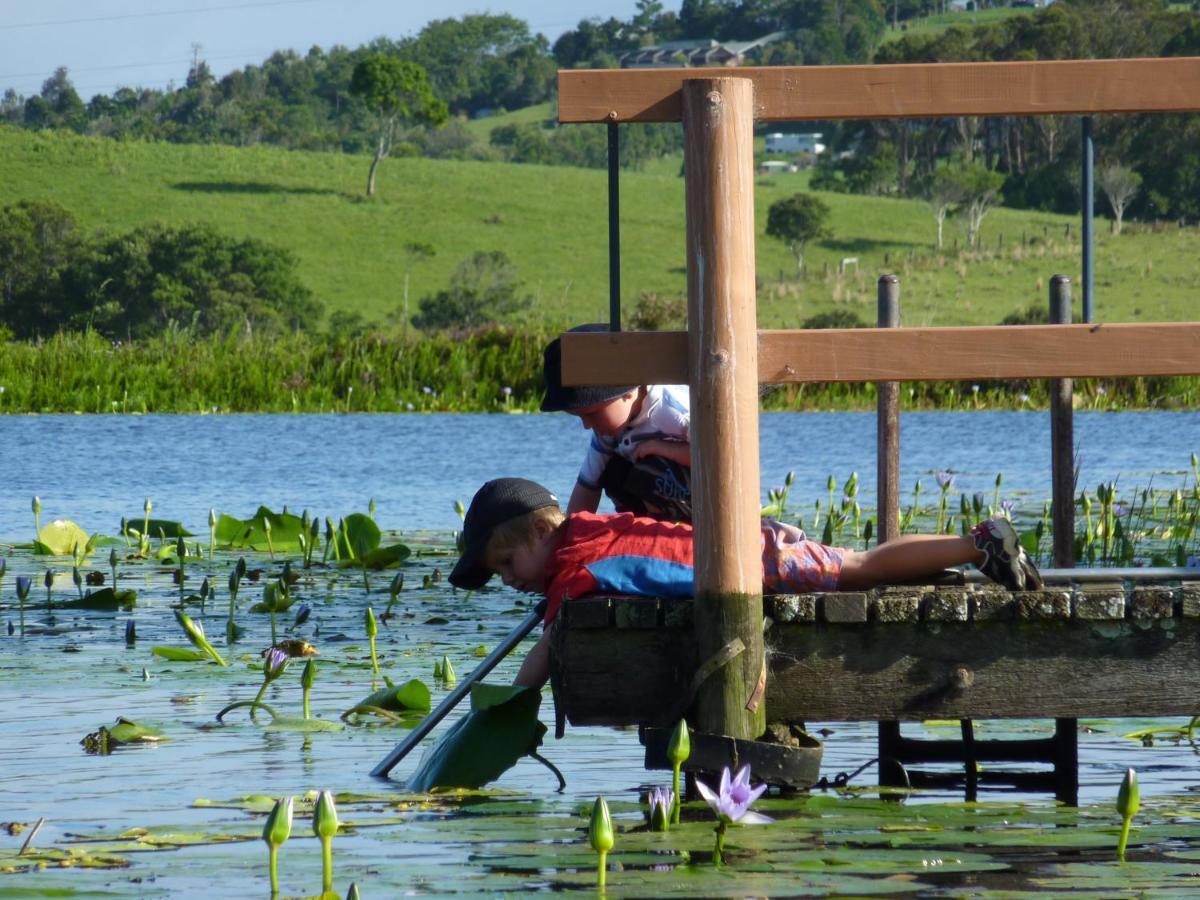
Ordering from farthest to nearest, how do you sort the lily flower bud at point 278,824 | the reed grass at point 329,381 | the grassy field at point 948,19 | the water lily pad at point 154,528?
the grassy field at point 948,19 → the reed grass at point 329,381 → the water lily pad at point 154,528 → the lily flower bud at point 278,824

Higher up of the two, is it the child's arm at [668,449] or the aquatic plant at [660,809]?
the child's arm at [668,449]

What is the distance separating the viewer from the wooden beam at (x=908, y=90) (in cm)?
384

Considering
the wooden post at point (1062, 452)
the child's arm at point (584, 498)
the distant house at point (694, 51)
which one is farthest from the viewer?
the distant house at point (694, 51)

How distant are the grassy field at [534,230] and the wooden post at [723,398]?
150ft

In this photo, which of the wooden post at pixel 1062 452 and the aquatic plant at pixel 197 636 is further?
the wooden post at pixel 1062 452

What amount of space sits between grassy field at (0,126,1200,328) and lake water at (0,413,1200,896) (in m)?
36.3

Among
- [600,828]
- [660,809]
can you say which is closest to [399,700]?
[660,809]

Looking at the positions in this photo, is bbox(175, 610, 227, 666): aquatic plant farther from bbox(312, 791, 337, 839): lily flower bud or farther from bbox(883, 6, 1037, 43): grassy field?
bbox(883, 6, 1037, 43): grassy field

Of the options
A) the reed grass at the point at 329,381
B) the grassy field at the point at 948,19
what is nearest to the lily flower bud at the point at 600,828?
the reed grass at the point at 329,381

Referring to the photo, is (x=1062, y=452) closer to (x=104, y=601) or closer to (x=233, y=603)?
(x=233, y=603)

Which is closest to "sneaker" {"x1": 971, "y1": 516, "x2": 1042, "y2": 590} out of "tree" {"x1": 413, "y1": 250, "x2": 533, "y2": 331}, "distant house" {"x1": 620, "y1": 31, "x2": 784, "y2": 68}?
"tree" {"x1": 413, "y1": 250, "x2": 533, "y2": 331}

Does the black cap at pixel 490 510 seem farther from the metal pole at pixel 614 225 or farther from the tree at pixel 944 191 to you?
the tree at pixel 944 191

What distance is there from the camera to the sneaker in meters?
3.93

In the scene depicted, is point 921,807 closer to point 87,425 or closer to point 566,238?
point 87,425
